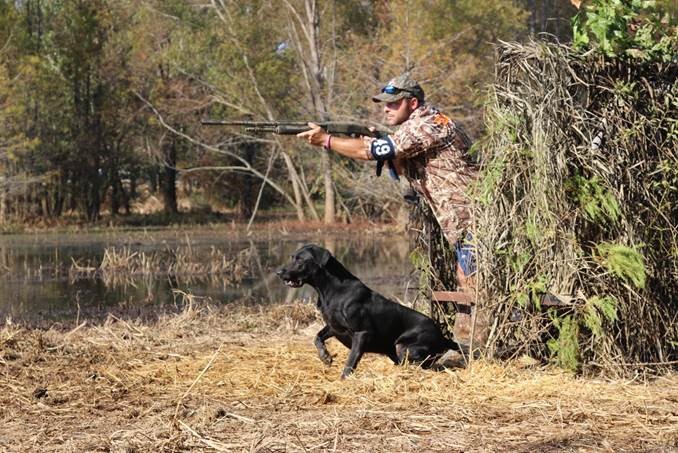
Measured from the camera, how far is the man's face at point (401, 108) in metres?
8.54

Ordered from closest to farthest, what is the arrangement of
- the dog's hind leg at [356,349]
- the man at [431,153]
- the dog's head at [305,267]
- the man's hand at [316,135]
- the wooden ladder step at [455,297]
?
the dog's hind leg at [356,349]
the wooden ladder step at [455,297]
the man at [431,153]
the dog's head at [305,267]
the man's hand at [316,135]

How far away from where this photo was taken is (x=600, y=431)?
618 centimetres

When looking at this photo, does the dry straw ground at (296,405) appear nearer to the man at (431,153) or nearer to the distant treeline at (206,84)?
the man at (431,153)

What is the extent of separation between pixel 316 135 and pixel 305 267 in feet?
3.64

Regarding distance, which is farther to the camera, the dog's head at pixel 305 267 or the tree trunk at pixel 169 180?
the tree trunk at pixel 169 180

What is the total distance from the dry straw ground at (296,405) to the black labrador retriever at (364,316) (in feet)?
0.85

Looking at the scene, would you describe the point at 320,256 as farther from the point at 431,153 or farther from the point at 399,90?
the point at 399,90

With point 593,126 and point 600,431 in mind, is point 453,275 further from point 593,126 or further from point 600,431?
point 600,431

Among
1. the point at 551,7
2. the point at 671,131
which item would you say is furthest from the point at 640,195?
the point at 551,7

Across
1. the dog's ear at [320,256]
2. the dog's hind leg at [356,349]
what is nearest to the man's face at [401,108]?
the dog's ear at [320,256]

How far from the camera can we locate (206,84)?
44.7 metres

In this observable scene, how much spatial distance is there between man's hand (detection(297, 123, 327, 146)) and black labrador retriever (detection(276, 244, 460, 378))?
0.89m

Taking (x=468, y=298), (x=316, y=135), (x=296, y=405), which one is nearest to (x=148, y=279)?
(x=316, y=135)

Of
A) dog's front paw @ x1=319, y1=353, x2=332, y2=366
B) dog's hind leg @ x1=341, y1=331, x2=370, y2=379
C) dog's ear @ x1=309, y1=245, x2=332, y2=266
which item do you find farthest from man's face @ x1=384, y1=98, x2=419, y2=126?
dog's front paw @ x1=319, y1=353, x2=332, y2=366
